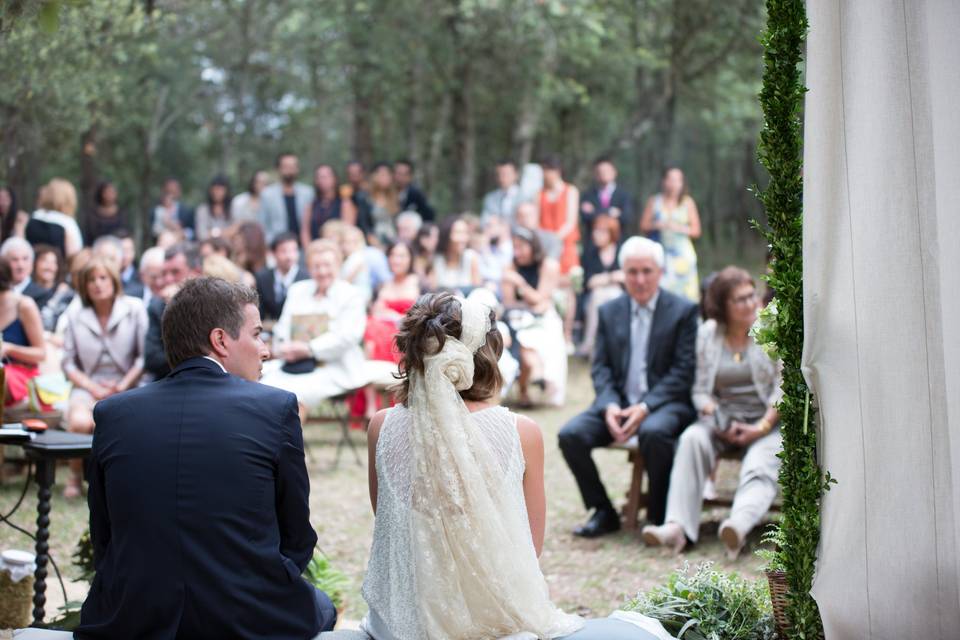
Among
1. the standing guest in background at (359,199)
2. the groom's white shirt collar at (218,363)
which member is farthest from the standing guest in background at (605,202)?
the groom's white shirt collar at (218,363)

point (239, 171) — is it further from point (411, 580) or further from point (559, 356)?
point (411, 580)

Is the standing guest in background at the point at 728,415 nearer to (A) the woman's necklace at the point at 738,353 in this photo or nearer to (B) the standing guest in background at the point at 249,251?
(A) the woman's necklace at the point at 738,353

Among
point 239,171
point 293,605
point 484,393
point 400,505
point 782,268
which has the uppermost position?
point 239,171

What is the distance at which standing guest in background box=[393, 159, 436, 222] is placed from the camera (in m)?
14.0

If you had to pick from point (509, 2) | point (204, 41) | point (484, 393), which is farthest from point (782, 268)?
point (204, 41)

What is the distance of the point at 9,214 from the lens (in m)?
10.4

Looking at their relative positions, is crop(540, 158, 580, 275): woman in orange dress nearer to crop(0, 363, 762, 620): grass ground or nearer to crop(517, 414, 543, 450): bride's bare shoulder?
crop(0, 363, 762, 620): grass ground

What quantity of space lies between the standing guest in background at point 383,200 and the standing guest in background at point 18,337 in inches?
256

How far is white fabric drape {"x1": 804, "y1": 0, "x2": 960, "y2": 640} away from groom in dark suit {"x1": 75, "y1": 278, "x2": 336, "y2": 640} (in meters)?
1.64

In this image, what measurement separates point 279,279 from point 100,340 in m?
2.77

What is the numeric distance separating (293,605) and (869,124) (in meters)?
2.22

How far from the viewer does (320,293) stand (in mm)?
8664

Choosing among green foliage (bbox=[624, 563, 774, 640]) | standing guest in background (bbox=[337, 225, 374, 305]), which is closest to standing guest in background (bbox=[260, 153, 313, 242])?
standing guest in background (bbox=[337, 225, 374, 305])

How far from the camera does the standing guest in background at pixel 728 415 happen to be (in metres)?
6.11
